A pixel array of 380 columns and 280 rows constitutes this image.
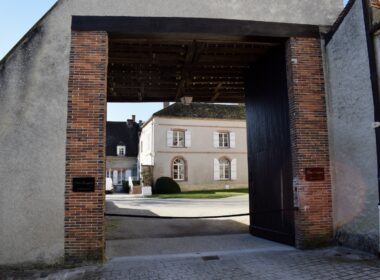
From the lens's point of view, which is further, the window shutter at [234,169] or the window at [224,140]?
the window at [224,140]

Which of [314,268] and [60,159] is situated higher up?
[60,159]

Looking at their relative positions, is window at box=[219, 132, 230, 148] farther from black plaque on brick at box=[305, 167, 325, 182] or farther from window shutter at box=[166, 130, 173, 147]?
black plaque on brick at box=[305, 167, 325, 182]

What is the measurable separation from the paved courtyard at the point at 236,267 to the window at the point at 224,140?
90.3 ft

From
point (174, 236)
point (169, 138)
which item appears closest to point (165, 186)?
point (169, 138)

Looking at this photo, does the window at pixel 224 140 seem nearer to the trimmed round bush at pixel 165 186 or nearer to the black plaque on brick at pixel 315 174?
the trimmed round bush at pixel 165 186

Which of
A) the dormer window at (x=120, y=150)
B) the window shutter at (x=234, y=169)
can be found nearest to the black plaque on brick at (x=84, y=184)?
the window shutter at (x=234, y=169)

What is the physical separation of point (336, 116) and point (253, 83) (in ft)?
8.66

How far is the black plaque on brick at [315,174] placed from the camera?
7639 mm

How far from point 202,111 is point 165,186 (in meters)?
8.21

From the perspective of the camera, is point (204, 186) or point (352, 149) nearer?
point (352, 149)

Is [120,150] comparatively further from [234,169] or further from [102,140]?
[102,140]

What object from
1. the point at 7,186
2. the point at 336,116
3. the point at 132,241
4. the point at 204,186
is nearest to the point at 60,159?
the point at 7,186

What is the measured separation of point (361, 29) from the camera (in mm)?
7156

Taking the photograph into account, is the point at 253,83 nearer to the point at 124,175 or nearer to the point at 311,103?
the point at 311,103
